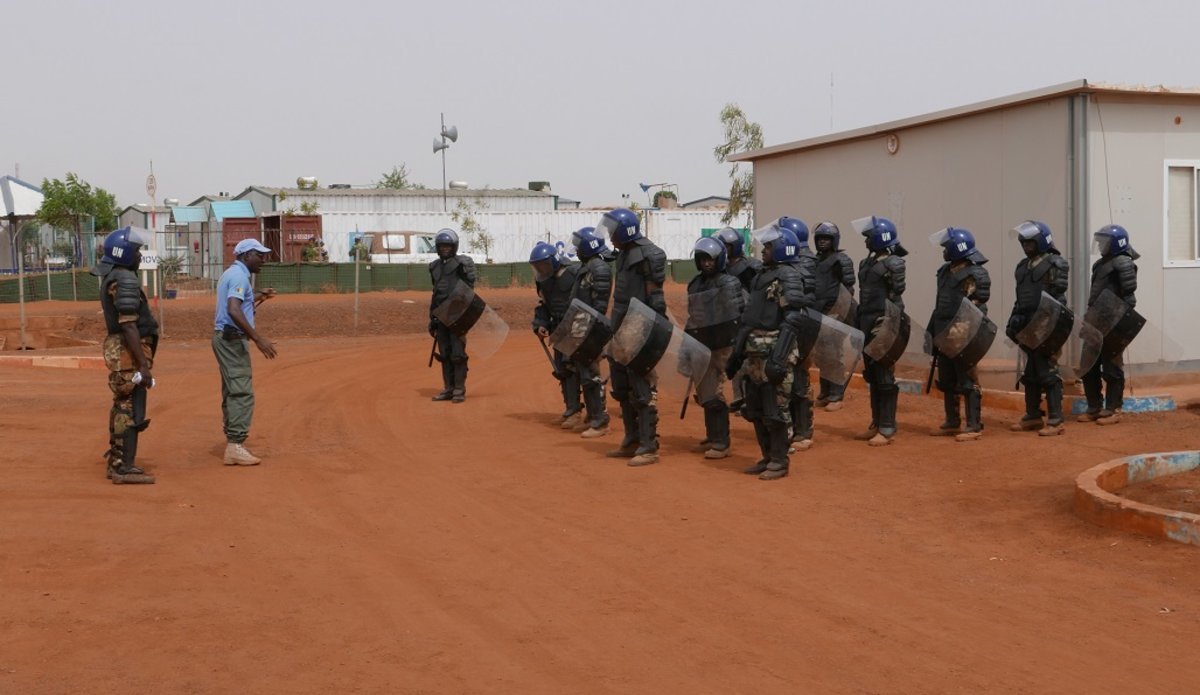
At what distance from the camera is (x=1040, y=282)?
13.2 m

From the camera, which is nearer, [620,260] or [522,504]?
[522,504]

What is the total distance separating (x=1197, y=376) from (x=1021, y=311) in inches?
167

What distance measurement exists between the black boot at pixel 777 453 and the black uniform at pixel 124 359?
5.14m

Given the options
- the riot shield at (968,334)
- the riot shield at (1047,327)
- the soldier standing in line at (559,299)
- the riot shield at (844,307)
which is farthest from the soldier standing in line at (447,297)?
the riot shield at (1047,327)

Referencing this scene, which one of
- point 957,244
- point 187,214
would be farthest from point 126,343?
point 187,214

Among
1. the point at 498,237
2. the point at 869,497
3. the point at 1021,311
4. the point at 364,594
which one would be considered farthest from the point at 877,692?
the point at 498,237

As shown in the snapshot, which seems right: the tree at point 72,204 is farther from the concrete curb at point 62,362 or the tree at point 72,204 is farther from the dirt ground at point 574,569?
the dirt ground at point 574,569

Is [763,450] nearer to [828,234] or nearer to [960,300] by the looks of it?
[960,300]

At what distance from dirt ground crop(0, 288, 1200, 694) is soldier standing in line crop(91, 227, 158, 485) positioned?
0.36 metres

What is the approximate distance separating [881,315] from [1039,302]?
1532 mm

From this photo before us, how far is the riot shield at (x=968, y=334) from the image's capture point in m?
12.8

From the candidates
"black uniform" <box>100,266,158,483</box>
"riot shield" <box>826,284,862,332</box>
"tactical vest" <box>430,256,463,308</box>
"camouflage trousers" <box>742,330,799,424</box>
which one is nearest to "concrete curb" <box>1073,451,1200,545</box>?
"camouflage trousers" <box>742,330,799,424</box>

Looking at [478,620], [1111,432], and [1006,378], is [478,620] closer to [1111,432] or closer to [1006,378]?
[1111,432]

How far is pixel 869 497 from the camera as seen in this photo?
33.9 ft
